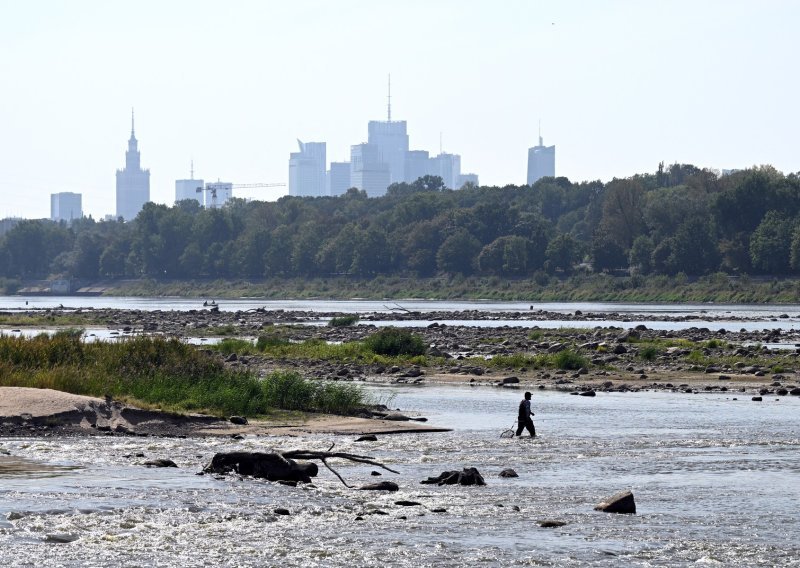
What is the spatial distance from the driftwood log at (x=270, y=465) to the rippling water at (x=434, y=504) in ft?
1.09

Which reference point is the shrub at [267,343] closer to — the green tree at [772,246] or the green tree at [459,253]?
the green tree at [772,246]

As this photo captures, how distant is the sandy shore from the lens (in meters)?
31.9

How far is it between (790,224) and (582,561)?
134616 mm

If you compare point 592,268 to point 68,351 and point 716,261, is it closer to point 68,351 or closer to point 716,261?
point 716,261

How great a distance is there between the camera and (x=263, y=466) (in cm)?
2559

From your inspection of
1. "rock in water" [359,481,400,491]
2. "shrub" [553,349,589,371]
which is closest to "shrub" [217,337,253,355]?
→ "shrub" [553,349,589,371]

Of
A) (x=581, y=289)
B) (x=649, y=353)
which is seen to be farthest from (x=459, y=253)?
(x=649, y=353)

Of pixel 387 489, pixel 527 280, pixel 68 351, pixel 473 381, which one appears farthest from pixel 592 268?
pixel 387 489

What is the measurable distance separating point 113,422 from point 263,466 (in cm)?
827

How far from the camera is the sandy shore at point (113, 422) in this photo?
31906 mm

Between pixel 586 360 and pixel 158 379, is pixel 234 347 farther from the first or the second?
pixel 158 379

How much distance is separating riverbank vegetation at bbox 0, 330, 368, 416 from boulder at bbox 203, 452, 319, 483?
9.11m

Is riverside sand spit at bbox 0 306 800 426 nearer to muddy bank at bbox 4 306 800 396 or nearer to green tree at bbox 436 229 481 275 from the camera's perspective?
muddy bank at bbox 4 306 800 396

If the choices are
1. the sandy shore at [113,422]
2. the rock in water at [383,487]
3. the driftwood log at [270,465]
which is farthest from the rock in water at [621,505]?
the sandy shore at [113,422]
